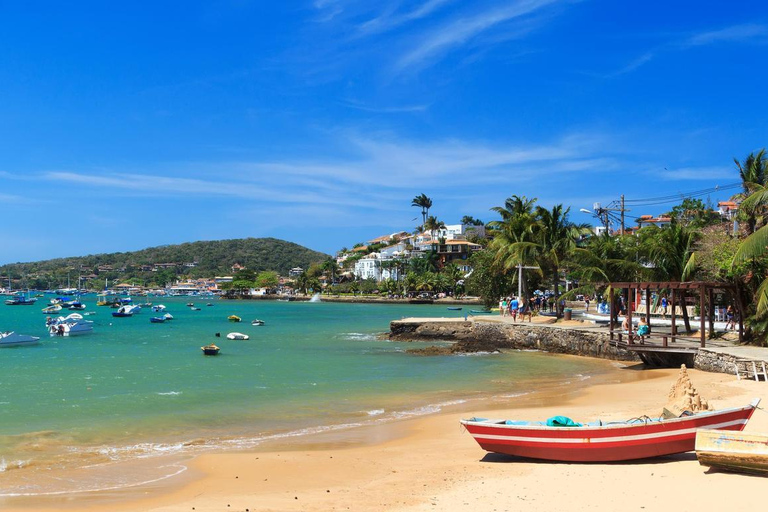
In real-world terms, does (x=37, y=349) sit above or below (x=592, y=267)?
below

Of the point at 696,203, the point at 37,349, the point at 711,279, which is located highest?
the point at 696,203

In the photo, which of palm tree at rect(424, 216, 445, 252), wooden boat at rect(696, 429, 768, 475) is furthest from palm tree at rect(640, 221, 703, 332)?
palm tree at rect(424, 216, 445, 252)

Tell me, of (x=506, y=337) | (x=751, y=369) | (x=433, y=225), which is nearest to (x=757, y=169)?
(x=751, y=369)

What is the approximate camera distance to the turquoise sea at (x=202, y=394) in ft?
47.1

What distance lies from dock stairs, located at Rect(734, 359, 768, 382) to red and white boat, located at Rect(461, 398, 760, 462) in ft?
34.1

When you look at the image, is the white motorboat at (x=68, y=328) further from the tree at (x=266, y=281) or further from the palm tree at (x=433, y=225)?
the tree at (x=266, y=281)

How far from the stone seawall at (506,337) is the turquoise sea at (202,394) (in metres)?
1.83

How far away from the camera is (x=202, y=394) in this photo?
22359mm

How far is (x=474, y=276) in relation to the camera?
6281cm

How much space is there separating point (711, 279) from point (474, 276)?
1380 inches

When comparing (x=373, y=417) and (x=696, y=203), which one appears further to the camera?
(x=696, y=203)

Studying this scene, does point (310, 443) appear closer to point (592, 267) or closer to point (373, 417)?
Answer: point (373, 417)

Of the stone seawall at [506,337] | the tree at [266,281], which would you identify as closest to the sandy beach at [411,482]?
the stone seawall at [506,337]

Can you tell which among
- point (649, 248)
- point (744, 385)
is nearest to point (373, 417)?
point (744, 385)
